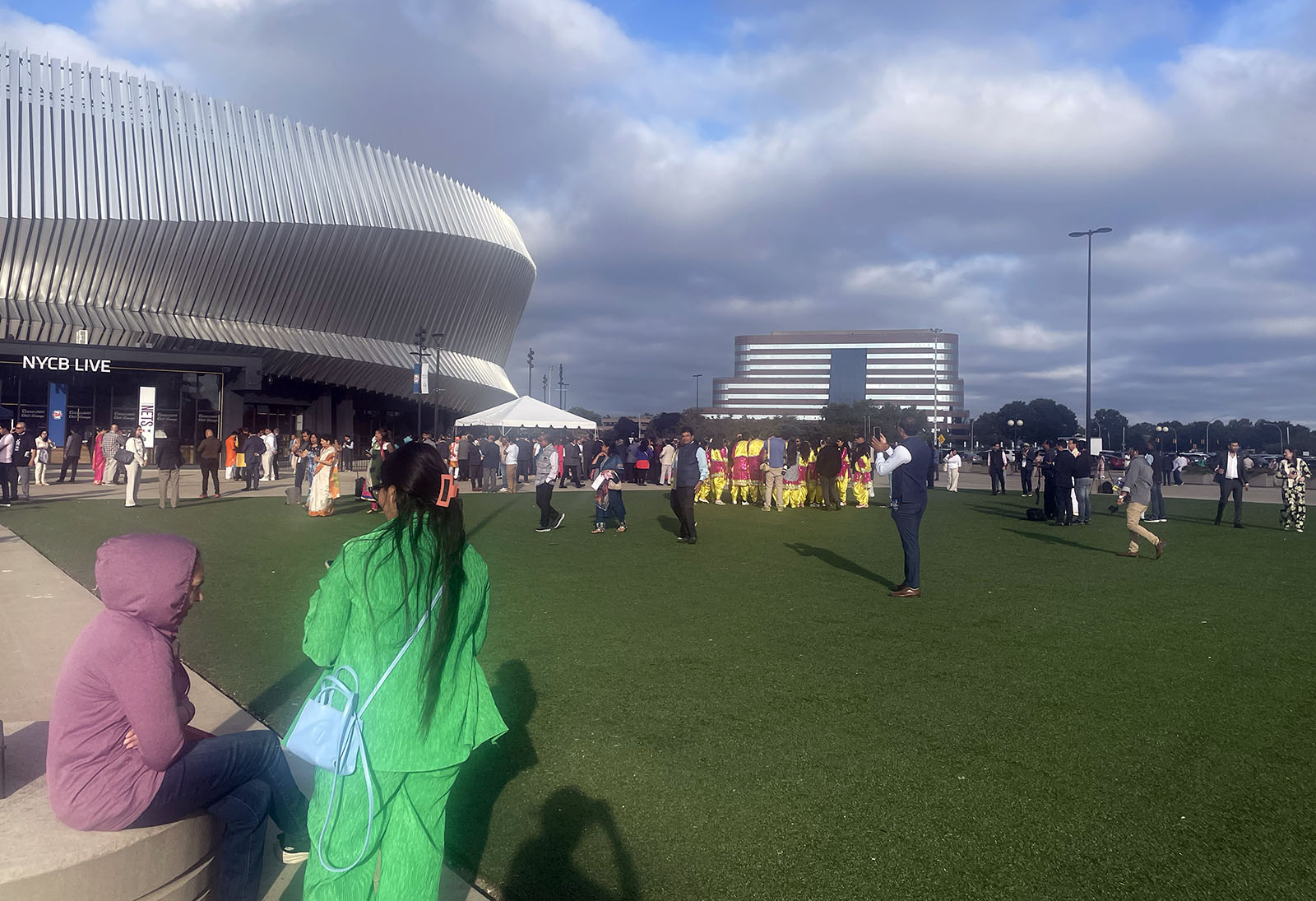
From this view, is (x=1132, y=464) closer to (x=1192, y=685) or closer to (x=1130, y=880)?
(x=1192, y=685)

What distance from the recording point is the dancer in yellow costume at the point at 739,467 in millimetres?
22438

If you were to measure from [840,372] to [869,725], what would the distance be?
5927 inches

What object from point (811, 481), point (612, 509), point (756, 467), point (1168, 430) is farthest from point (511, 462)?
point (1168, 430)

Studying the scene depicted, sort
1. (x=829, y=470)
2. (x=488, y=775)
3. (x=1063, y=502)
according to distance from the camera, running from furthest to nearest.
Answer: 1. (x=829, y=470)
2. (x=1063, y=502)
3. (x=488, y=775)

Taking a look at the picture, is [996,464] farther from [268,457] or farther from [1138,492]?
[268,457]

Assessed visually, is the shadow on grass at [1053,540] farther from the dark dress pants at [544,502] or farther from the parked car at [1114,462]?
the parked car at [1114,462]

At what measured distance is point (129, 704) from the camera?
8.09 ft

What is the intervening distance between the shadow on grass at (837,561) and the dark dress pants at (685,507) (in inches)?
60.9

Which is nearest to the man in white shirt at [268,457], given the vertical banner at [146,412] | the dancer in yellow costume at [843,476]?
the vertical banner at [146,412]

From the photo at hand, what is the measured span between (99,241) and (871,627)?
3696 cm

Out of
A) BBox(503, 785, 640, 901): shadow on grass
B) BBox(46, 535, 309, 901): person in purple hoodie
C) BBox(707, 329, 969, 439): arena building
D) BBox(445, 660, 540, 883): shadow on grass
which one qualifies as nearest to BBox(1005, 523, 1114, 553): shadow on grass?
BBox(445, 660, 540, 883): shadow on grass

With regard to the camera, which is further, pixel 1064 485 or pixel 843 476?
pixel 843 476

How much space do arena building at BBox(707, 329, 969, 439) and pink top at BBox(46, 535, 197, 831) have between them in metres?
146

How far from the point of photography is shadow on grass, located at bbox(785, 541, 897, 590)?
34.3 ft
